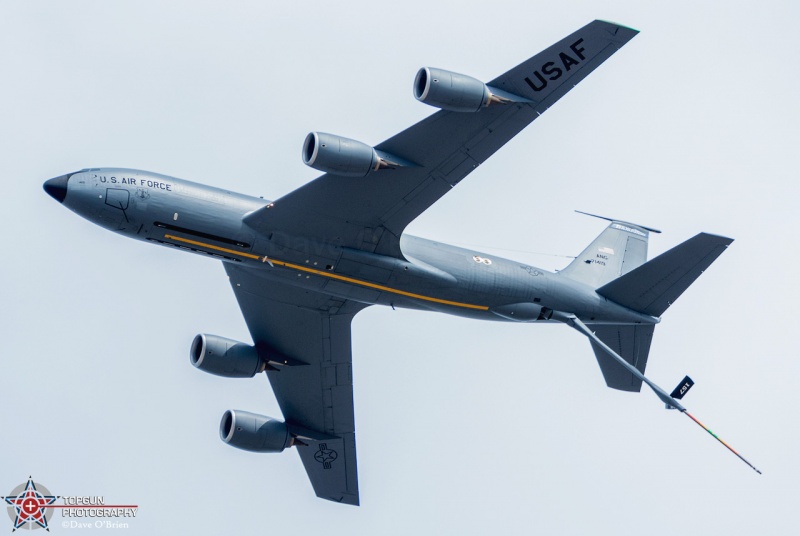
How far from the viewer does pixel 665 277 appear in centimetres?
4375

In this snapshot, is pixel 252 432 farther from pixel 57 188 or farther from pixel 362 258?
pixel 57 188

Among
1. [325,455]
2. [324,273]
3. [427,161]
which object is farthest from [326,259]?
[325,455]

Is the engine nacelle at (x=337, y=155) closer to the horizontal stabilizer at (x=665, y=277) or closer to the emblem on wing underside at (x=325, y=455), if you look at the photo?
the horizontal stabilizer at (x=665, y=277)

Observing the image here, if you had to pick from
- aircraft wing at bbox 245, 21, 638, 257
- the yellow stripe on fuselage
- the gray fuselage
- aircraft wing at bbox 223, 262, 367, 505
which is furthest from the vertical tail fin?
aircraft wing at bbox 245, 21, 638, 257

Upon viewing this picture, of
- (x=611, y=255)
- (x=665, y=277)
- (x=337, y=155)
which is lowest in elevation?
(x=665, y=277)

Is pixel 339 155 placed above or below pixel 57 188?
above

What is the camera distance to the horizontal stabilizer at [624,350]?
4519 cm

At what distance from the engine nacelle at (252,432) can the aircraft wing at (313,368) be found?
0.68m

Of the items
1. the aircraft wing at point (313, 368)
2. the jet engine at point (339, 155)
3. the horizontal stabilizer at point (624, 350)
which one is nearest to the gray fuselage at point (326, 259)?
the horizontal stabilizer at point (624, 350)

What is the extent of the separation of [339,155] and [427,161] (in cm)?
322

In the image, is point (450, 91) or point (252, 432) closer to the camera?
point (450, 91)

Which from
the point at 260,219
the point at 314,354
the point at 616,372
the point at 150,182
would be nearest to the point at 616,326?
the point at 616,372

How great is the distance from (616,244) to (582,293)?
4.51 m

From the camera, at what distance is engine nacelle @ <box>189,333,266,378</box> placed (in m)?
44.1
